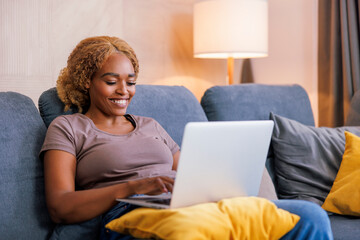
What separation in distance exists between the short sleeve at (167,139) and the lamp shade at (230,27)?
3.61ft

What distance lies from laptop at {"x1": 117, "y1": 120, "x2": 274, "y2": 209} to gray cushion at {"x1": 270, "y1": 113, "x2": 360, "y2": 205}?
0.69 m

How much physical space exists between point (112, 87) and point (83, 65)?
0.13 metres

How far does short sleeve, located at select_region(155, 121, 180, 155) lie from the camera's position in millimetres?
1751

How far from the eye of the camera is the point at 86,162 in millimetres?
1477

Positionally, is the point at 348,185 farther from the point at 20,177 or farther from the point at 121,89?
the point at 20,177

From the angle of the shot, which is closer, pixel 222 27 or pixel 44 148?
pixel 44 148

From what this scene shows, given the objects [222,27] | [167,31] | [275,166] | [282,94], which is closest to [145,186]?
[275,166]

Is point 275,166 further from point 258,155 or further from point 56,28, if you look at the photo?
point 56,28

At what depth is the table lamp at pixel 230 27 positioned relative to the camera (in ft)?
8.95

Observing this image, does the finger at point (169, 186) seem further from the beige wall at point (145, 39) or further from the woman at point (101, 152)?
the beige wall at point (145, 39)

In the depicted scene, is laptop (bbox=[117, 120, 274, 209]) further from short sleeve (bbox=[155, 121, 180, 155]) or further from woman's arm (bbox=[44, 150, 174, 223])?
short sleeve (bbox=[155, 121, 180, 155])

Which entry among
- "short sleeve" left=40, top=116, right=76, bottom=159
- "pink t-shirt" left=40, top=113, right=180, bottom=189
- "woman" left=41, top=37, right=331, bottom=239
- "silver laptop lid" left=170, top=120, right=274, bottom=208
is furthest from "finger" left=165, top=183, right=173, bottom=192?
"short sleeve" left=40, top=116, right=76, bottom=159

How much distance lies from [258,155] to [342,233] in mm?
515

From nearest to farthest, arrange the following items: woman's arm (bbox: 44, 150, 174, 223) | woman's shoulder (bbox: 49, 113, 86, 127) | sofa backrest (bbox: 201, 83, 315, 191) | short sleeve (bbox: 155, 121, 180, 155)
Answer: woman's arm (bbox: 44, 150, 174, 223), woman's shoulder (bbox: 49, 113, 86, 127), short sleeve (bbox: 155, 121, 180, 155), sofa backrest (bbox: 201, 83, 315, 191)
